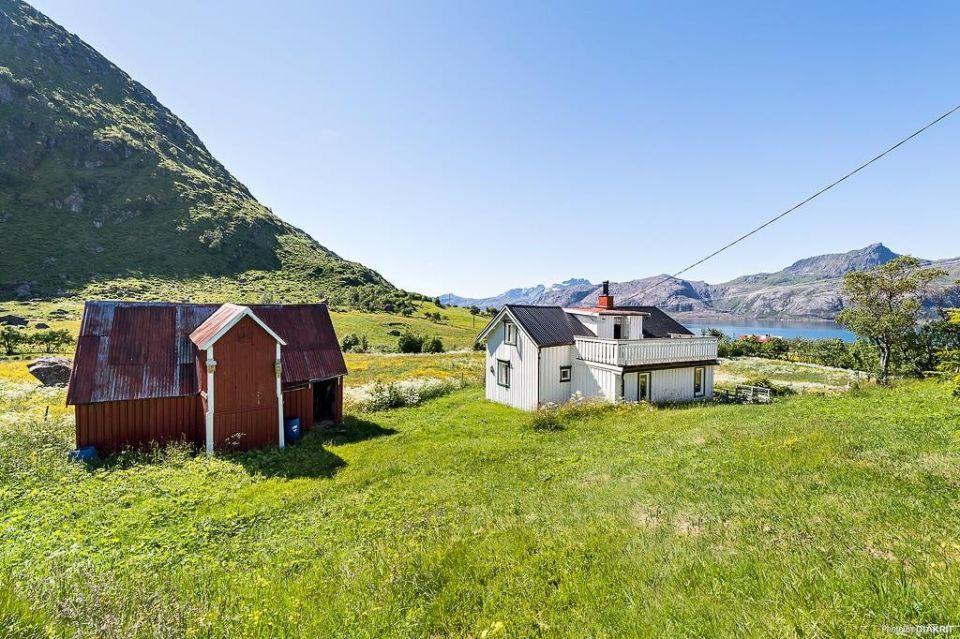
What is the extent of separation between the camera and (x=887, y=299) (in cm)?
2733

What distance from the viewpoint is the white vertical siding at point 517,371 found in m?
23.7

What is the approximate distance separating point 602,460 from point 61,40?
11641 inches

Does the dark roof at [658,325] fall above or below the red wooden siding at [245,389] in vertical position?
above

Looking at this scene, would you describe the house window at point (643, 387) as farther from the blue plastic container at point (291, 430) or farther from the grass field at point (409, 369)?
the blue plastic container at point (291, 430)

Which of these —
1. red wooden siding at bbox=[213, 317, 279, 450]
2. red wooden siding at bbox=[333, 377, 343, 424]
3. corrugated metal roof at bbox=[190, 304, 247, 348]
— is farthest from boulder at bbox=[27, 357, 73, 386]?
red wooden siding at bbox=[333, 377, 343, 424]

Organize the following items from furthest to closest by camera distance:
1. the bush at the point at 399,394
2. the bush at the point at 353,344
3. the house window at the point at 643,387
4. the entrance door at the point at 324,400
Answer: the bush at the point at 353,344 → the bush at the point at 399,394 → the house window at the point at 643,387 → the entrance door at the point at 324,400

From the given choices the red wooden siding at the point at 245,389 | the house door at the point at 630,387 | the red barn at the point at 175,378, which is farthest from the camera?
the house door at the point at 630,387

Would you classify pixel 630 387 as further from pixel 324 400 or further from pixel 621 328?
pixel 324 400

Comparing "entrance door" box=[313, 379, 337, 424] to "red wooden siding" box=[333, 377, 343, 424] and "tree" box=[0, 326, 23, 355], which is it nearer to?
"red wooden siding" box=[333, 377, 343, 424]

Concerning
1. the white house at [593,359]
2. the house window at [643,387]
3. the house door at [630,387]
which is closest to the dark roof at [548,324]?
the white house at [593,359]

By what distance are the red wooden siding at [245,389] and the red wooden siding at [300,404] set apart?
1760mm

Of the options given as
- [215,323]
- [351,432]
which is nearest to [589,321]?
[351,432]

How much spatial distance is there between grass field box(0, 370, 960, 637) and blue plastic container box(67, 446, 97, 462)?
47 cm

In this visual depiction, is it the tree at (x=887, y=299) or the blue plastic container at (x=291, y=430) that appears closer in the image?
the blue plastic container at (x=291, y=430)
